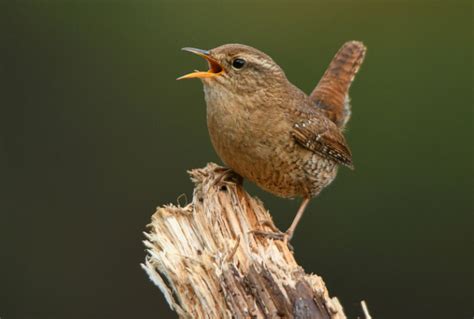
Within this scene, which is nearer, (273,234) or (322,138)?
(273,234)

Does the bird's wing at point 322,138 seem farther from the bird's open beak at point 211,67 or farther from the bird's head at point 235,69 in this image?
the bird's open beak at point 211,67

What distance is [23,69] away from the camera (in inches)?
279

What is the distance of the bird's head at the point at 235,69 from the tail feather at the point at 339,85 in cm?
90

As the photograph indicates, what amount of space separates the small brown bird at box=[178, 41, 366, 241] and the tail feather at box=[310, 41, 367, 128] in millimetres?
484

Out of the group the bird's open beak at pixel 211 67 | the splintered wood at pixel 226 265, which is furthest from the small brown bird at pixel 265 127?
the splintered wood at pixel 226 265

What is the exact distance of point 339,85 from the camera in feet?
16.9

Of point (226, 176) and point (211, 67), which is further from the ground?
point (211, 67)

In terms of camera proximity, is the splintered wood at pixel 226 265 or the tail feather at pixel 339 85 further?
the tail feather at pixel 339 85

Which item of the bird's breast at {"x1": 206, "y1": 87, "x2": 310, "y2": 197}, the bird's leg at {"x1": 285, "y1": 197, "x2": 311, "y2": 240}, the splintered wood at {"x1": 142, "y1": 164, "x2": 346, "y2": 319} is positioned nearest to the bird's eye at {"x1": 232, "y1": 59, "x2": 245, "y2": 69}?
the bird's breast at {"x1": 206, "y1": 87, "x2": 310, "y2": 197}

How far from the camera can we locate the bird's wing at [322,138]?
4.26 meters

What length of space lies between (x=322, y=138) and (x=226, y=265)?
57.4 inches

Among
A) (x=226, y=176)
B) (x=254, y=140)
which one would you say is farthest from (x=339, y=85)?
(x=226, y=176)

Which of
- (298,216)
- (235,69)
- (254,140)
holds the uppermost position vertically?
(235,69)

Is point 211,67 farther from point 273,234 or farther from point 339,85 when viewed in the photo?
point 339,85
